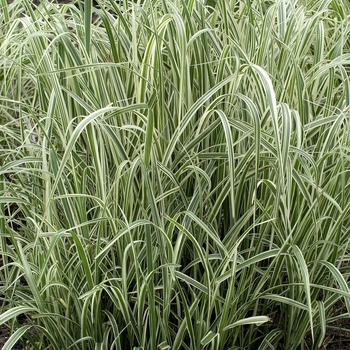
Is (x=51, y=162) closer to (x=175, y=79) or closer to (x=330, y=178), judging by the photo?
(x=175, y=79)

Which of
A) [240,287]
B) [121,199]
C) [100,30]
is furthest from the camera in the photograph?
[100,30]

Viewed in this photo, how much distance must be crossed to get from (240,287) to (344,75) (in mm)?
711

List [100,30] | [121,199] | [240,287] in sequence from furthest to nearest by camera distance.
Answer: [100,30]
[121,199]
[240,287]

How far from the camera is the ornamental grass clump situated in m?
1.53

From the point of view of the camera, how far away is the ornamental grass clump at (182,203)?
1.53 m

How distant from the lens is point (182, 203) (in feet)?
5.68

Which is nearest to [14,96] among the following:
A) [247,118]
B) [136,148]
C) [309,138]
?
[136,148]

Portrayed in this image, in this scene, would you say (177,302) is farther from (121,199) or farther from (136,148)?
(136,148)

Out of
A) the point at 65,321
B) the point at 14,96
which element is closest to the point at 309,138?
the point at 65,321

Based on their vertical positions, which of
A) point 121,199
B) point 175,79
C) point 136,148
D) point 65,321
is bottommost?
point 65,321

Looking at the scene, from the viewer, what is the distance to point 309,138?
5.98 ft

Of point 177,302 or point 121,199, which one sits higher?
point 121,199

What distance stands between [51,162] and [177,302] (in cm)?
51

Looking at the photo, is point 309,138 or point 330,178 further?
point 309,138
